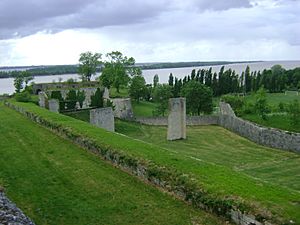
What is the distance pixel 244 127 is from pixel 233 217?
28460 mm

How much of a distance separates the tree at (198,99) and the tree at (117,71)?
1304cm

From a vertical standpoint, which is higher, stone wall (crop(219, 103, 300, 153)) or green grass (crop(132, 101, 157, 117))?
stone wall (crop(219, 103, 300, 153))

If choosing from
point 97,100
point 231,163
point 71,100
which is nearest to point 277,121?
point 231,163

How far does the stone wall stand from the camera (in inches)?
1160

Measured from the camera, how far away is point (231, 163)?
A: 24.3m

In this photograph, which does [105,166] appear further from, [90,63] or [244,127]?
[90,63]

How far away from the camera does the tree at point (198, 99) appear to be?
5312cm

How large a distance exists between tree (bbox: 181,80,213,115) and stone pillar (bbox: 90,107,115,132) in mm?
25597

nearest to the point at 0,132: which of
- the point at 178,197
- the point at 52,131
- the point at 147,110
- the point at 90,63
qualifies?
the point at 52,131

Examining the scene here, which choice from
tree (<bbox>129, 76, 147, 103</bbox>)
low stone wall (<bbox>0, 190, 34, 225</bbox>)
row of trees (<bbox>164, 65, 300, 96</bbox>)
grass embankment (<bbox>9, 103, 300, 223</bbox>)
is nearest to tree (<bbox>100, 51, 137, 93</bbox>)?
tree (<bbox>129, 76, 147, 103</bbox>)

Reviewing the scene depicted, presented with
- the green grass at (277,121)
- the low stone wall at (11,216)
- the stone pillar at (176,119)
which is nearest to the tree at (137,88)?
the green grass at (277,121)

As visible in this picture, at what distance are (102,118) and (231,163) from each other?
29.1 ft

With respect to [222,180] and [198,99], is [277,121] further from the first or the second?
[222,180]

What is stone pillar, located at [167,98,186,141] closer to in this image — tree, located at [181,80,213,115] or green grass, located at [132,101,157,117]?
tree, located at [181,80,213,115]
